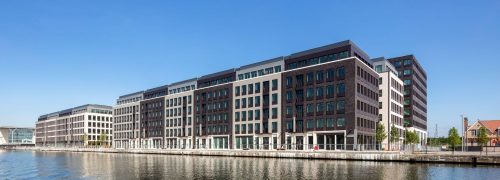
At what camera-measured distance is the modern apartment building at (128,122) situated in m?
176

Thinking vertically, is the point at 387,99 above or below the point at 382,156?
above

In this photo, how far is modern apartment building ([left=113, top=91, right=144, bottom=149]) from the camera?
176250 mm

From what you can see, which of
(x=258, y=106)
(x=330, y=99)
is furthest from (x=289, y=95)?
(x=330, y=99)

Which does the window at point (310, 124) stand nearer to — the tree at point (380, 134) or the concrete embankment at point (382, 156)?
the concrete embankment at point (382, 156)

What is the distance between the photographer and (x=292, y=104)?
343 ft

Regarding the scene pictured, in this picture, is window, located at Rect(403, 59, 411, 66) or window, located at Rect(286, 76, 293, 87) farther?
window, located at Rect(403, 59, 411, 66)

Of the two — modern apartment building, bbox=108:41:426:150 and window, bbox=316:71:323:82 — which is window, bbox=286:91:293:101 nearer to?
modern apartment building, bbox=108:41:426:150

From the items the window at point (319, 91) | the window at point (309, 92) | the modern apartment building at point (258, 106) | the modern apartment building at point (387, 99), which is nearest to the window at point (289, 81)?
the modern apartment building at point (258, 106)

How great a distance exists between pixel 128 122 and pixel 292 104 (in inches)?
3905

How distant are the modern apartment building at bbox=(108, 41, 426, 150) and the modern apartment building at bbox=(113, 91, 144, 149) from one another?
99.2ft

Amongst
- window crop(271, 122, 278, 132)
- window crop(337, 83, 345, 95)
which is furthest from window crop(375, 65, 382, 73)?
window crop(271, 122, 278, 132)

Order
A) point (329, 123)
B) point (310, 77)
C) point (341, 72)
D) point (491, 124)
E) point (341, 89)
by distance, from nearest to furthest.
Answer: point (341, 89)
point (341, 72)
point (329, 123)
point (310, 77)
point (491, 124)

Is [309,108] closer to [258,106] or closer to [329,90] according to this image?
[329,90]

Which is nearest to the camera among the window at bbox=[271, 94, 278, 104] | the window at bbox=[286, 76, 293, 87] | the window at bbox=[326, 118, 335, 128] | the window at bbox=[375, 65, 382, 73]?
the window at bbox=[326, 118, 335, 128]
